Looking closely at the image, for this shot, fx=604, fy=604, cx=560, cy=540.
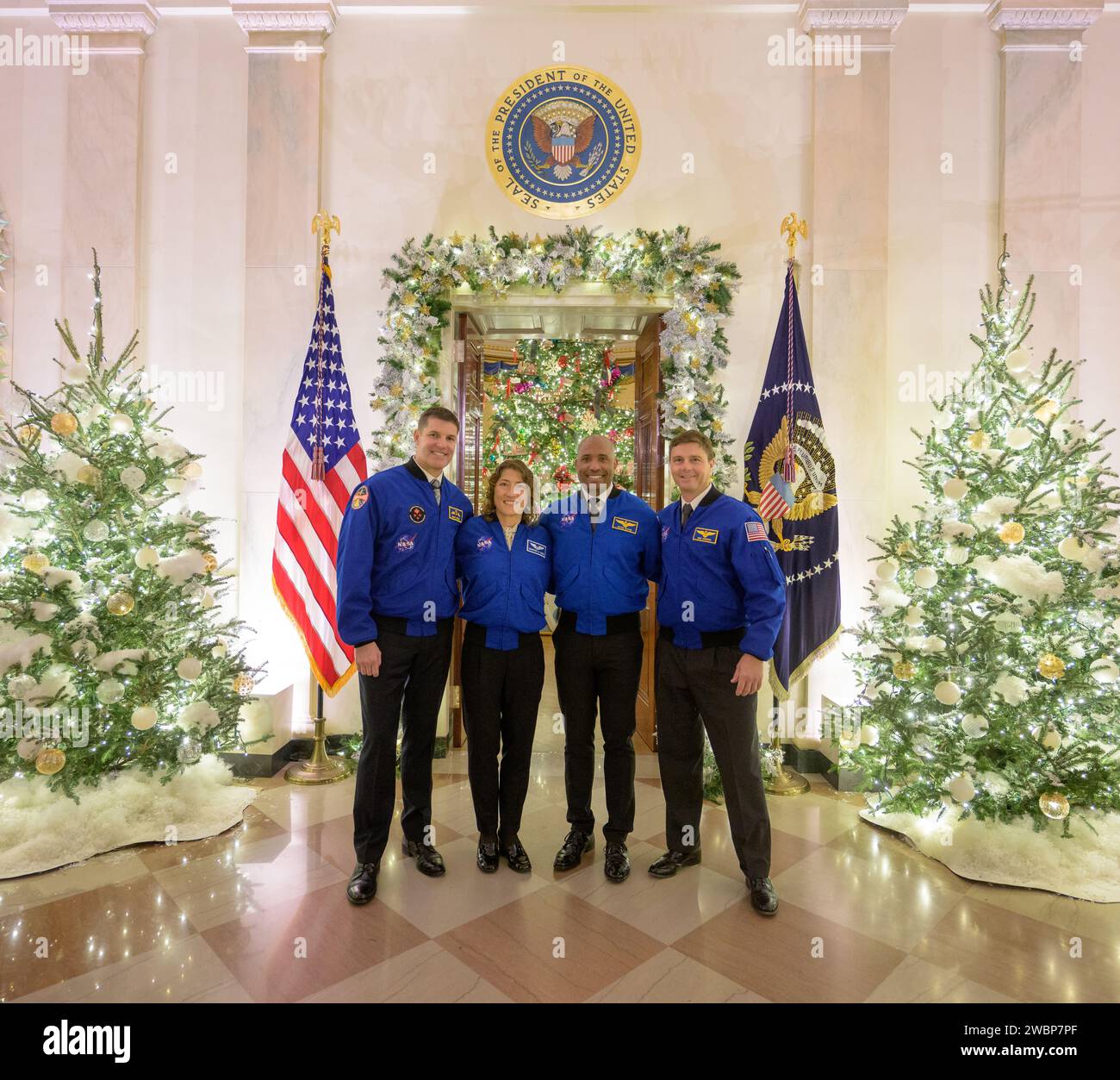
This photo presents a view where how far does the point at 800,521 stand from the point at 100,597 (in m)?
4.03

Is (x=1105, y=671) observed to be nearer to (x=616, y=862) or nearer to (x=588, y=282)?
(x=616, y=862)

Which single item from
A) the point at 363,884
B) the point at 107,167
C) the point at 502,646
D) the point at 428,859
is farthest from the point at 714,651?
the point at 107,167

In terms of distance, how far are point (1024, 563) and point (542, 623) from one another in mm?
2361

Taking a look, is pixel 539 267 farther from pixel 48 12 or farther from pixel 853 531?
pixel 48 12

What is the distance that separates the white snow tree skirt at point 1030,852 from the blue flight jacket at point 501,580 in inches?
89.0

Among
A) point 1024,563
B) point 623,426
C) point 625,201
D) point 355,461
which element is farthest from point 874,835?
point 623,426

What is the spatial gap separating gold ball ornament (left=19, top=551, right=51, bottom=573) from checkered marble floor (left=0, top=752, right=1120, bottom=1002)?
4.60 feet

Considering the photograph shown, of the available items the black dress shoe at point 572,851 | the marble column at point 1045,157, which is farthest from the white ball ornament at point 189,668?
the marble column at point 1045,157

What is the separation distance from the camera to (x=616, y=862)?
8.81ft

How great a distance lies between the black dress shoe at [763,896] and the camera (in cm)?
242

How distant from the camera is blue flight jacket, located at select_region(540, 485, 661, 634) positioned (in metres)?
2.68

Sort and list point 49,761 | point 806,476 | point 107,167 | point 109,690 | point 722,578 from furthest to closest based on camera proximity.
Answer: point 107,167 → point 806,476 → point 109,690 → point 49,761 → point 722,578

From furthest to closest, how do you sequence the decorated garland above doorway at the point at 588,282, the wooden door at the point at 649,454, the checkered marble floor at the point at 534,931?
the wooden door at the point at 649,454 → the decorated garland above doorway at the point at 588,282 → the checkered marble floor at the point at 534,931

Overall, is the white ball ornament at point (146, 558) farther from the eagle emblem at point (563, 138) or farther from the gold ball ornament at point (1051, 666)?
the gold ball ornament at point (1051, 666)
